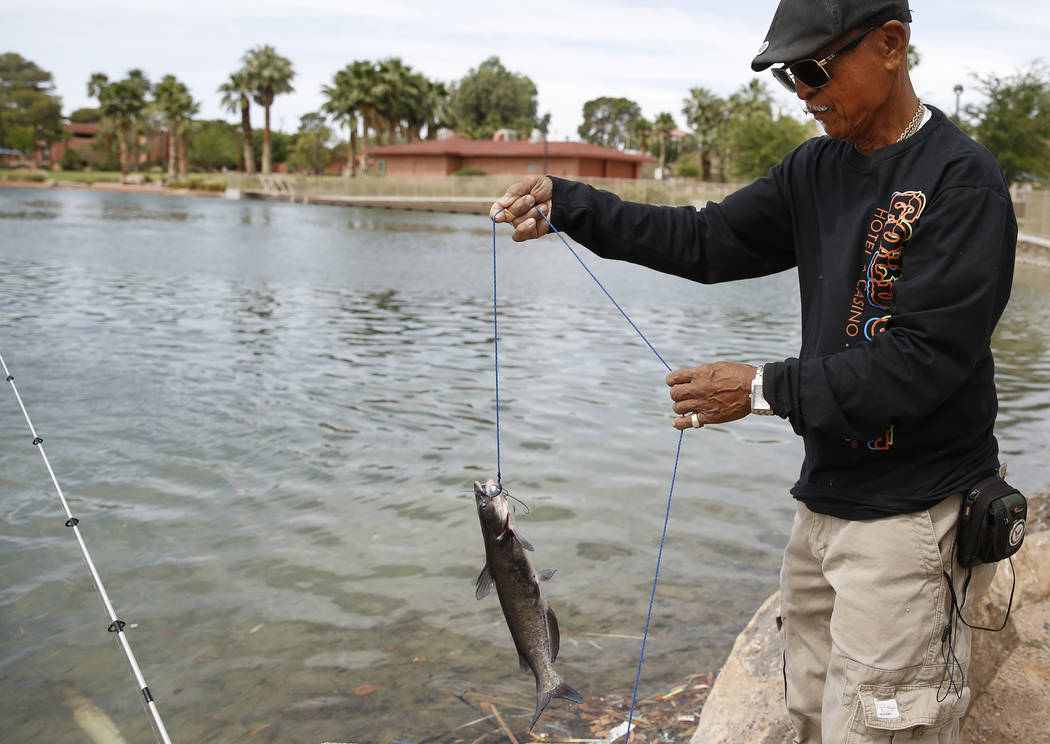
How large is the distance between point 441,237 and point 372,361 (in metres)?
26.7

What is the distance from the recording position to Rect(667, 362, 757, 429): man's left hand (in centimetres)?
253

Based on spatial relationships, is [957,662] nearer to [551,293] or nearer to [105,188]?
[551,293]

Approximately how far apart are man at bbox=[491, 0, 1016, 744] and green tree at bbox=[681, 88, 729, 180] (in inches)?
3419

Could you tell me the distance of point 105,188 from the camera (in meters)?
86.1

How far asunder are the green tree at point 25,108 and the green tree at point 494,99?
156 ft

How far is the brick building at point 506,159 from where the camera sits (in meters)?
69.8

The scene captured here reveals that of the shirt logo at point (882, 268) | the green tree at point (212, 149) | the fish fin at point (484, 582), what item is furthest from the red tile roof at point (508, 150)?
the shirt logo at point (882, 268)

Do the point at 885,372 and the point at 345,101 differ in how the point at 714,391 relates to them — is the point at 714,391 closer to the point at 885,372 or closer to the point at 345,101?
the point at 885,372

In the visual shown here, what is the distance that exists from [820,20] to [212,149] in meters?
116

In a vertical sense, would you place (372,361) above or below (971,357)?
below

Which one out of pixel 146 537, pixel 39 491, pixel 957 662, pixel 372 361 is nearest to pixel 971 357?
pixel 957 662

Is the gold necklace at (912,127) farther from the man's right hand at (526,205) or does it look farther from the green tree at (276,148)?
the green tree at (276,148)

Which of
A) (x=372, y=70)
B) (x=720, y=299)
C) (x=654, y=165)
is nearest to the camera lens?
(x=720, y=299)

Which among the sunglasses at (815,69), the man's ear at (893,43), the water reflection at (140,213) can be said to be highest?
the man's ear at (893,43)
